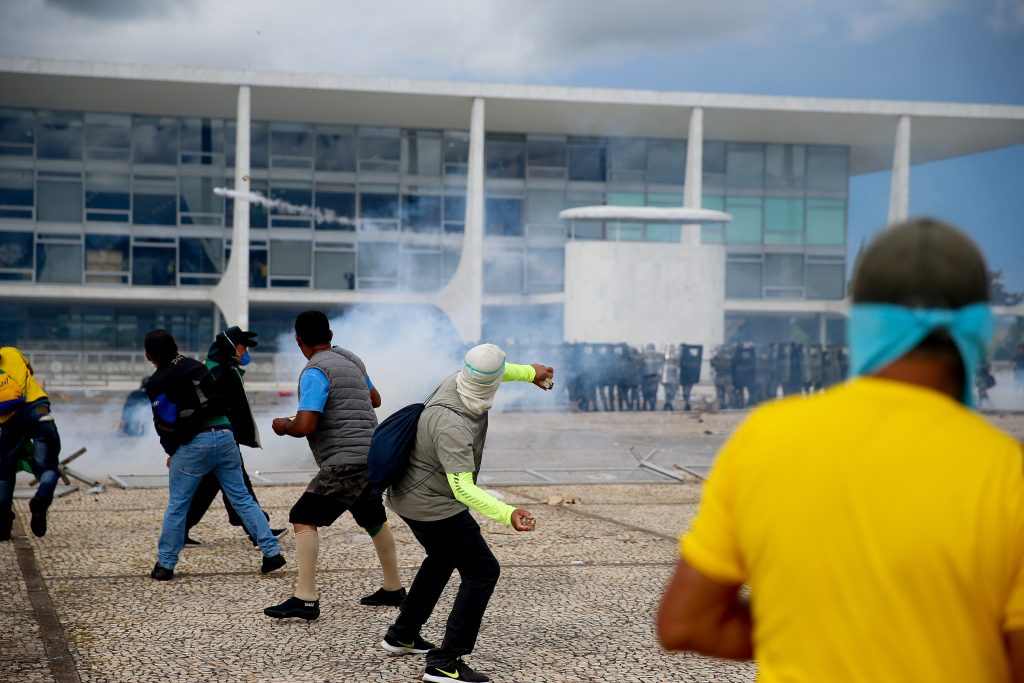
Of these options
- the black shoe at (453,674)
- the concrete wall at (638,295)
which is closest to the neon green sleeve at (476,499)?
the black shoe at (453,674)

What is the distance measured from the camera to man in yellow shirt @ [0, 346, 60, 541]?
24.1 ft

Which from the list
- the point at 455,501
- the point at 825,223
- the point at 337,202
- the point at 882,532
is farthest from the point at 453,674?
the point at 825,223

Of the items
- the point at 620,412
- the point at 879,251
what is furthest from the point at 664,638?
the point at 620,412

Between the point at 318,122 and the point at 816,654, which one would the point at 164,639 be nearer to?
the point at 816,654

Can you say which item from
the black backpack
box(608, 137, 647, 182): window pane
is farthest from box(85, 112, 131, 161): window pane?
the black backpack

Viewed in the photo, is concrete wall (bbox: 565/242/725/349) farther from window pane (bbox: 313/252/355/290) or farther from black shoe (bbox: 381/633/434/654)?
black shoe (bbox: 381/633/434/654)

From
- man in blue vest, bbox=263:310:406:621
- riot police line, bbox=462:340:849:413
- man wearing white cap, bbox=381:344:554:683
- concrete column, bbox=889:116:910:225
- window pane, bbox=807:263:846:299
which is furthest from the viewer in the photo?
window pane, bbox=807:263:846:299

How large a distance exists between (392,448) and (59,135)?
1403 inches

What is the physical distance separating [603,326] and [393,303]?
8.73 m

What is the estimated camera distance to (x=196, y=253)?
120ft

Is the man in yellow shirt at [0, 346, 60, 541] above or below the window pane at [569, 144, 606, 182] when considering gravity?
below

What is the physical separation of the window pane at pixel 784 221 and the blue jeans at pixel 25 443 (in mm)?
34360

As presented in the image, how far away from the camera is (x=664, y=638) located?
64.9 inches

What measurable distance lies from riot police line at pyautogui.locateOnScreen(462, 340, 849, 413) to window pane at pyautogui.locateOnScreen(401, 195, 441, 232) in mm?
13658
